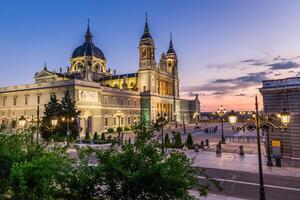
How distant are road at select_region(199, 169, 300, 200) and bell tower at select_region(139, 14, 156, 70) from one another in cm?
6944

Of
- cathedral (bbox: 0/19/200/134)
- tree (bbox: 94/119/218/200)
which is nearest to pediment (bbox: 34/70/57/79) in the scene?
cathedral (bbox: 0/19/200/134)

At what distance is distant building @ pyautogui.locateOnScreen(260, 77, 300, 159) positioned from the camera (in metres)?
21.8

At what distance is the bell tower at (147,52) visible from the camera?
8444cm

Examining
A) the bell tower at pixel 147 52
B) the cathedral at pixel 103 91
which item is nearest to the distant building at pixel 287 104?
the cathedral at pixel 103 91

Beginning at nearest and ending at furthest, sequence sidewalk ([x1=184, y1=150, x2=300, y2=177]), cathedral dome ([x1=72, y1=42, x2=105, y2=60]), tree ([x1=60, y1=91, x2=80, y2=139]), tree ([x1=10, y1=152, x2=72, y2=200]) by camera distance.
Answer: tree ([x1=10, y1=152, x2=72, y2=200]) → sidewalk ([x1=184, y1=150, x2=300, y2=177]) → tree ([x1=60, y1=91, x2=80, y2=139]) → cathedral dome ([x1=72, y1=42, x2=105, y2=60])

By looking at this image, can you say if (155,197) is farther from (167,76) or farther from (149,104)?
(167,76)

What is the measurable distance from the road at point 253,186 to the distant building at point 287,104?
7.22 metres

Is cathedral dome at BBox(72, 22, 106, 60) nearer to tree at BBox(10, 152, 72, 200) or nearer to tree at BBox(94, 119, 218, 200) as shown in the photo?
tree at BBox(10, 152, 72, 200)

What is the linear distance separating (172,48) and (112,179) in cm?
10960

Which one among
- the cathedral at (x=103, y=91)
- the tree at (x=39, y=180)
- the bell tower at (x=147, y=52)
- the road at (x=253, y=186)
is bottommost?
the road at (x=253, y=186)

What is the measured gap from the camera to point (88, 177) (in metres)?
5.63

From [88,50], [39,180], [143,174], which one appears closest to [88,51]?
[88,50]

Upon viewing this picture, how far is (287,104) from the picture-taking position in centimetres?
2277

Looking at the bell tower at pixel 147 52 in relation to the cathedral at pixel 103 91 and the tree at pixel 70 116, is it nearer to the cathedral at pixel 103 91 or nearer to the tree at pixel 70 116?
the cathedral at pixel 103 91
